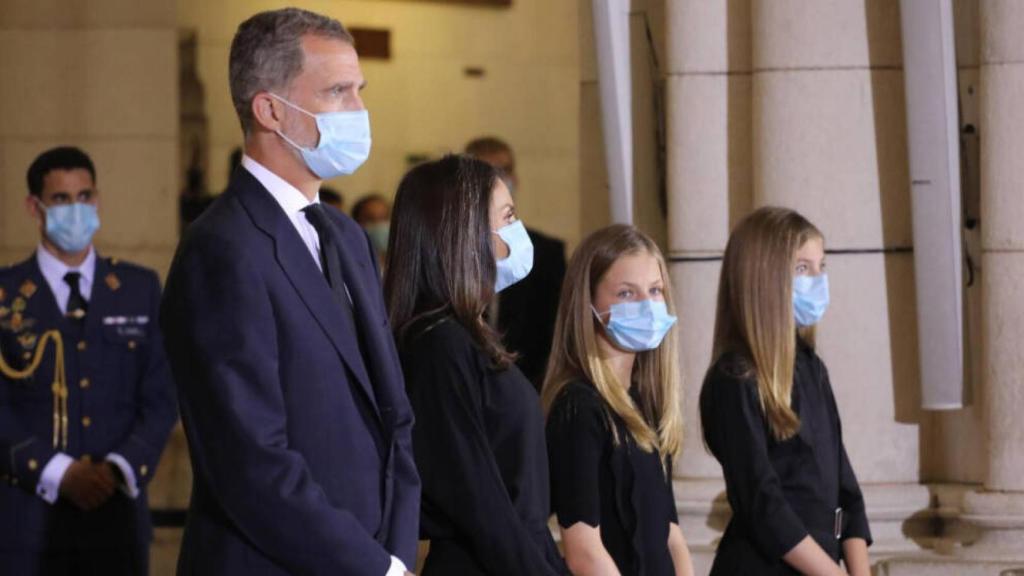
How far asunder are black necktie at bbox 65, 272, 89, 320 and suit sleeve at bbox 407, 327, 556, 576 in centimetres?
245

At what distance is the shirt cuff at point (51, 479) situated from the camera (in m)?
5.68

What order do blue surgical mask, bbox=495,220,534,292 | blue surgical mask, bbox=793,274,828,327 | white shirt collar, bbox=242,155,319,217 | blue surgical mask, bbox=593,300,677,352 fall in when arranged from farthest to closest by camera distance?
1. blue surgical mask, bbox=793,274,828,327
2. blue surgical mask, bbox=593,300,677,352
3. blue surgical mask, bbox=495,220,534,292
4. white shirt collar, bbox=242,155,319,217

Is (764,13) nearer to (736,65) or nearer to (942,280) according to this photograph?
(736,65)

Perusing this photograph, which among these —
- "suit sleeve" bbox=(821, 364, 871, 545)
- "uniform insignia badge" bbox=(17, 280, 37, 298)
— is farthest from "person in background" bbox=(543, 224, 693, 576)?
"uniform insignia badge" bbox=(17, 280, 37, 298)

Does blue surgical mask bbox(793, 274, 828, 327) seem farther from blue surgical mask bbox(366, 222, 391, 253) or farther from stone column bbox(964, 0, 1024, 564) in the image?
blue surgical mask bbox(366, 222, 391, 253)

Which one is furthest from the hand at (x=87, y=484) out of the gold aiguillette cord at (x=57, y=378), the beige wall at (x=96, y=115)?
the beige wall at (x=96, y=115)

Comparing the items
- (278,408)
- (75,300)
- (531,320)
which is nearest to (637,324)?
(278,408)

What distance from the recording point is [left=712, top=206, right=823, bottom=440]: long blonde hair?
4.86 metres

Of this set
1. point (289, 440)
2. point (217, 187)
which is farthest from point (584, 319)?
point (217, 187)

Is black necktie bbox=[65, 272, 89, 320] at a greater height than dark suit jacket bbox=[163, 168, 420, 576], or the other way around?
black necktie bbox=[65, 272, 89, 320]

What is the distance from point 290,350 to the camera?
10.4ft

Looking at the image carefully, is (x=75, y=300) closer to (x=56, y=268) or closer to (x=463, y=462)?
(x=56, y=268)

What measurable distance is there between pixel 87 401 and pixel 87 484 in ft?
0.87

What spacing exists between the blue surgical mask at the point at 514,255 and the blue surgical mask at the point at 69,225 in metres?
2.26
